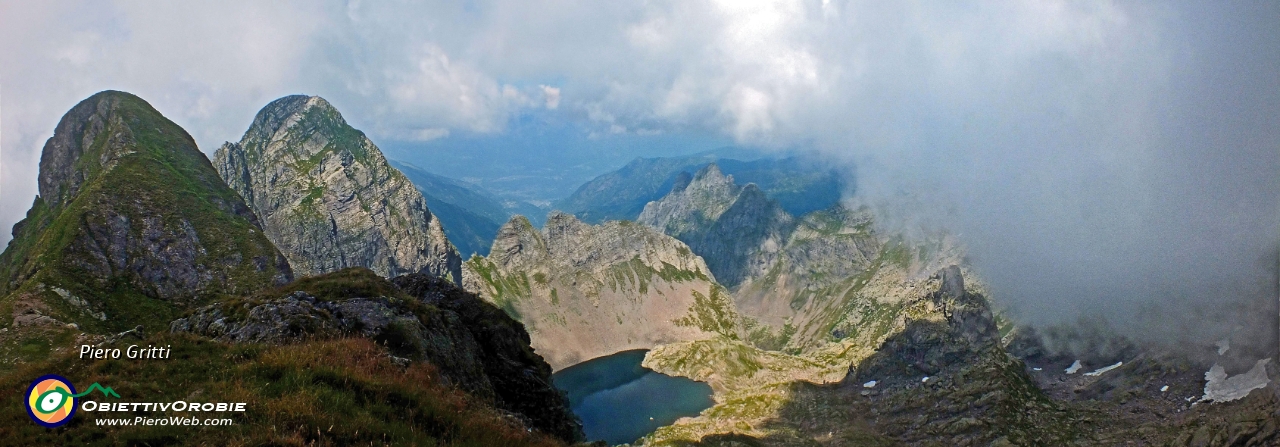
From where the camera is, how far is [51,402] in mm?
12688

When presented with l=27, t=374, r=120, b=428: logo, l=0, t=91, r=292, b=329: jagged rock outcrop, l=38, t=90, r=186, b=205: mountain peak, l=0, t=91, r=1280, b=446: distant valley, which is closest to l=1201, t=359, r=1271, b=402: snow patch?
l=0, t=91, r=1280, b=446: distant valley

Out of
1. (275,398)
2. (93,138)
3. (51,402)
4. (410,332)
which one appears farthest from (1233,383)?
(93,138)

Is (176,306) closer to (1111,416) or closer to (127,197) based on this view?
(127,197)

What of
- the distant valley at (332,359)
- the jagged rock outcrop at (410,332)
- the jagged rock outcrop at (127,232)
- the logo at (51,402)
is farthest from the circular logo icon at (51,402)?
the jagged rock outcrop at (127,232)

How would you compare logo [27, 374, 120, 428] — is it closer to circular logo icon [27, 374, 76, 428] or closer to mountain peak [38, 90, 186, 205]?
circular logo icon [27, 374, 76, 428]

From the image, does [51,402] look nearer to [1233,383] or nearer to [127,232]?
[127,232]

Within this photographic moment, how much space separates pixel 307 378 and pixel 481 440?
16.0 ft

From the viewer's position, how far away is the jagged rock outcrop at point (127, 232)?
105938 millimetres

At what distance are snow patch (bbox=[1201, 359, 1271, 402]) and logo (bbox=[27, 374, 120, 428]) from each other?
664ft

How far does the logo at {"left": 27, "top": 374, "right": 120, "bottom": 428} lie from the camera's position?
40.7 feet

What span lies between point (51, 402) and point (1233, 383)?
220194 millimetres

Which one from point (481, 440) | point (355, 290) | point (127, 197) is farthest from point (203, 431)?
point (127, 197)

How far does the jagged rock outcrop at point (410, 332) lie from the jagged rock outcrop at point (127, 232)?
3154 inches

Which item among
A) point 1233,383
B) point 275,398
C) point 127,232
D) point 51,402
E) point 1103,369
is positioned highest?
point 127,232
